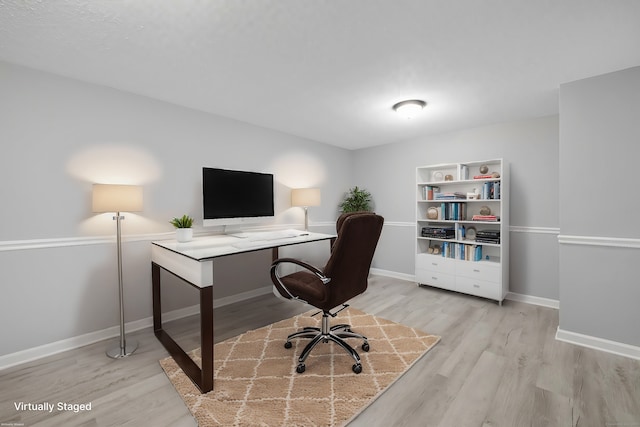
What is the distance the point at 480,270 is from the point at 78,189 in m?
4.34

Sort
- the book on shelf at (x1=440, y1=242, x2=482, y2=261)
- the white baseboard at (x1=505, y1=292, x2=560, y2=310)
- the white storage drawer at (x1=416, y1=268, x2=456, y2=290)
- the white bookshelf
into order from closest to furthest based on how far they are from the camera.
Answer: the white baseboard at (x1=505, y1=292, x2=560, y2=310) → the white bookshelf → the book on shelf at (x1=440, y1=242, x2=482, y2=261) → the white storage drawer at (x1=416, y1=268, x2=456, y2=290)

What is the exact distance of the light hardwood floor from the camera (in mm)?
1591

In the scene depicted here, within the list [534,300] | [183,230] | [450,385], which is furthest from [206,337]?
[534,300]

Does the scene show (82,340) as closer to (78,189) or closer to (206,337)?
(78,189)

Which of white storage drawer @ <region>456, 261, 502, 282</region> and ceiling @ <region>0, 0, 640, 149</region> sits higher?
ceiling @ <region>0, 0, 640, 149</region>

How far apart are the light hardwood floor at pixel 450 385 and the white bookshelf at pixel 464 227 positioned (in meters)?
0.80

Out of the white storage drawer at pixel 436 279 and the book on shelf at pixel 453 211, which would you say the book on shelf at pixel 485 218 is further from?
the white storage drawer at pixel 436 279

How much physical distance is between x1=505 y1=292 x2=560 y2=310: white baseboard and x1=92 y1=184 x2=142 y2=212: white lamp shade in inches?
170

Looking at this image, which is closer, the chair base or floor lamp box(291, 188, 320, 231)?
the chair base

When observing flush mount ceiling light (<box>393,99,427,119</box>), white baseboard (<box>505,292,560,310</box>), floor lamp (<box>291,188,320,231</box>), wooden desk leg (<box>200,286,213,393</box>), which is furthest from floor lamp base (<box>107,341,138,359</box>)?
white baseboard (<box>505,292,560,310</box>)

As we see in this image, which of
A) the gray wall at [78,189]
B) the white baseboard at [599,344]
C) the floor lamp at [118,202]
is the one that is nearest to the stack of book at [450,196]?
the white baseboard at [599,344]

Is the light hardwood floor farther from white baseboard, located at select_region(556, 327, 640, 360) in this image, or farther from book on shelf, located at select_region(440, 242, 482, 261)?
book on shelf, located at select_region(440, 242, 482, 261)

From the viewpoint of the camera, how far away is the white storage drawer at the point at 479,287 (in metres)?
3.36

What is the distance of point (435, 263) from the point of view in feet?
12.9
